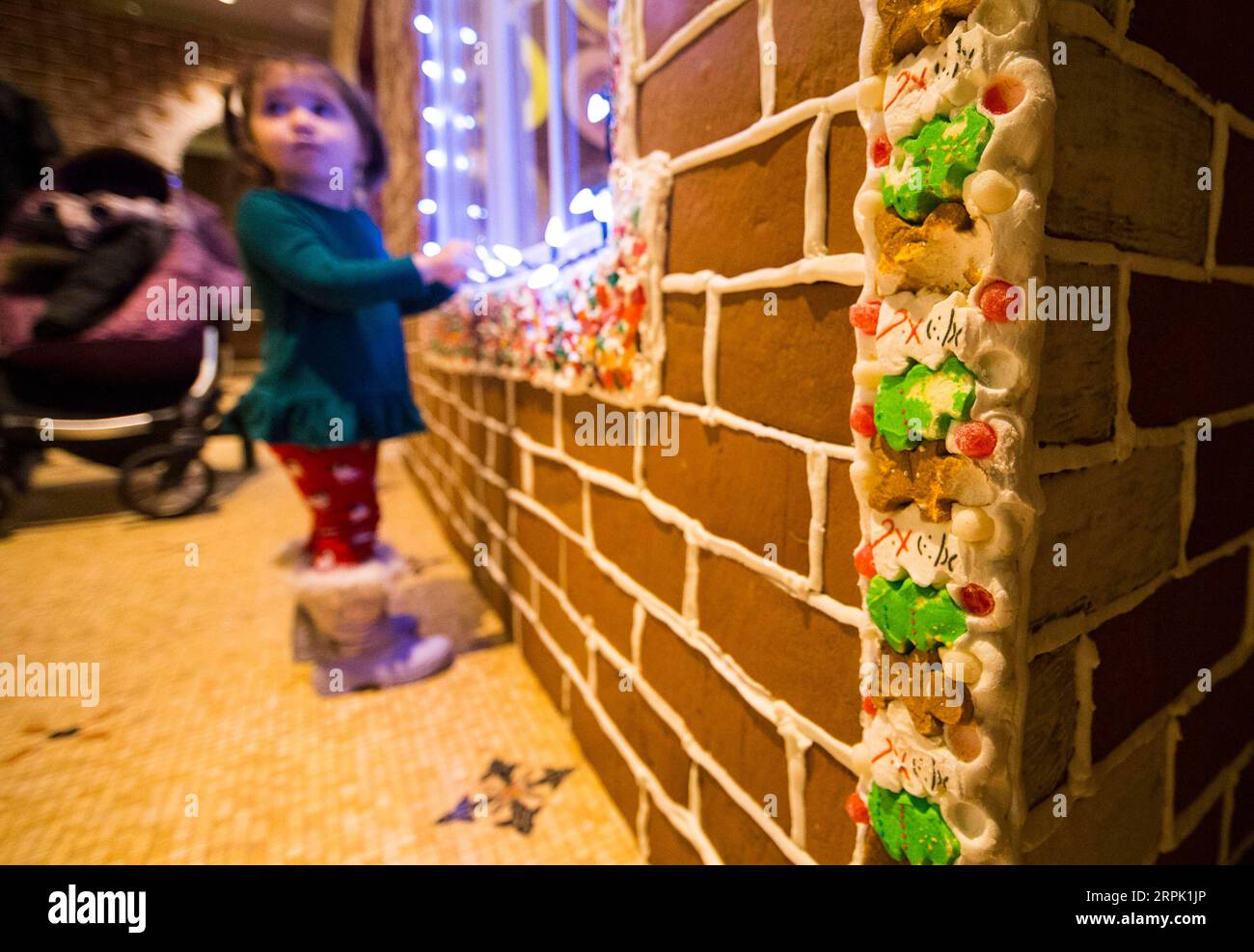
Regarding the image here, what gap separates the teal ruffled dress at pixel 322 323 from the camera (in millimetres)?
1158

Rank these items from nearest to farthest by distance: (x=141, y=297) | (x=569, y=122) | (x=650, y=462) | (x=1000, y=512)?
(x=1000, y=512) → (x=650, y=462) → (x=569, y=122) → (x=141, y=297)

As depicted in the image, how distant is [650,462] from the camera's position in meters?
0.84

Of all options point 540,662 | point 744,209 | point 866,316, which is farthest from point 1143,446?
point 540,662

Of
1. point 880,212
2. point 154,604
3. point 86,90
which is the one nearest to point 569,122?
point 880,212

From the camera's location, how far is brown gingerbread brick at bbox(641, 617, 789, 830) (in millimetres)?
642

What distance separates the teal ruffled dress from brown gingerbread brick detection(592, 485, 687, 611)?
570 millimetres

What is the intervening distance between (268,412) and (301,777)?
67 centimetres

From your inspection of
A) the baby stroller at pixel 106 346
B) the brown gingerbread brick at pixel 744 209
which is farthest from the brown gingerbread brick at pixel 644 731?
the baby stroller at pixel 106 346

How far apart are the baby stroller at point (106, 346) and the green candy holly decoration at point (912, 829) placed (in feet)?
9.47

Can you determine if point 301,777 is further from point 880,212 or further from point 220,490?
point 220,490

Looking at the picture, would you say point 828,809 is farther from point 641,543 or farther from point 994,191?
point 994,191

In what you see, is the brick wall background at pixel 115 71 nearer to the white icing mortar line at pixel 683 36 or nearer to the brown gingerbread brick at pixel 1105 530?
the white icing mortar line at pixel 683 36

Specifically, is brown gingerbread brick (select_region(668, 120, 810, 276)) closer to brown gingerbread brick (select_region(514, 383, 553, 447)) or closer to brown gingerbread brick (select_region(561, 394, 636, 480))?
brown gingerbread brick (select_region(561, 394, 636, 480))
